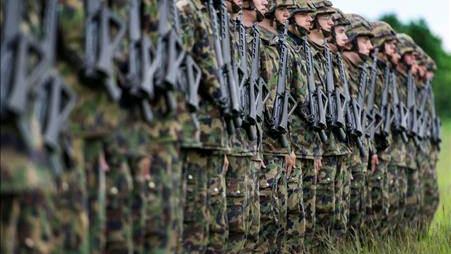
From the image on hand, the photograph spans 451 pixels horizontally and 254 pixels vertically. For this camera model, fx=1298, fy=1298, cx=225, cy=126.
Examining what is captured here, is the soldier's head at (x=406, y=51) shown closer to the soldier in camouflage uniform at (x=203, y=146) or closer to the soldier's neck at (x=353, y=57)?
the soldier's neck at (x=353, y=57)

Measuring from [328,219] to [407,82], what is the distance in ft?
13.0

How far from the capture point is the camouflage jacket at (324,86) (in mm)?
11125

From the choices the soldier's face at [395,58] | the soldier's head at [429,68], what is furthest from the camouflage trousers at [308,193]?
the soldier's head at [429,68]

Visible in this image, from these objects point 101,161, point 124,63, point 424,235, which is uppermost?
point 124,63

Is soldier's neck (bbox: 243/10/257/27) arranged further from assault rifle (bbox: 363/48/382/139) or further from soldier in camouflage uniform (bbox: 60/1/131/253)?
soldier in camouflage uniform (bbox: 60/1/131/253)

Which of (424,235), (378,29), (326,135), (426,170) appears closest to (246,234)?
(326,135)

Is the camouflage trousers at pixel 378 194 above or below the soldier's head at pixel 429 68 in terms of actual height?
below

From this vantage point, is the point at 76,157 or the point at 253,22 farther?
the point at 253,22

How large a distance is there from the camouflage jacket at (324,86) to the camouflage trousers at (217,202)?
10.2 feet

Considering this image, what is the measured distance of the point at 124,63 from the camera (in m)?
6.32

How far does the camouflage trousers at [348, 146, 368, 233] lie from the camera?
1195 centimetres

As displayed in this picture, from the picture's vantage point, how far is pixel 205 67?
7.59m

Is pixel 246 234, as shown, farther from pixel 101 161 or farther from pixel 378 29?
pixel 378 29

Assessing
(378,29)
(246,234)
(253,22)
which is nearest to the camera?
(246,234)
